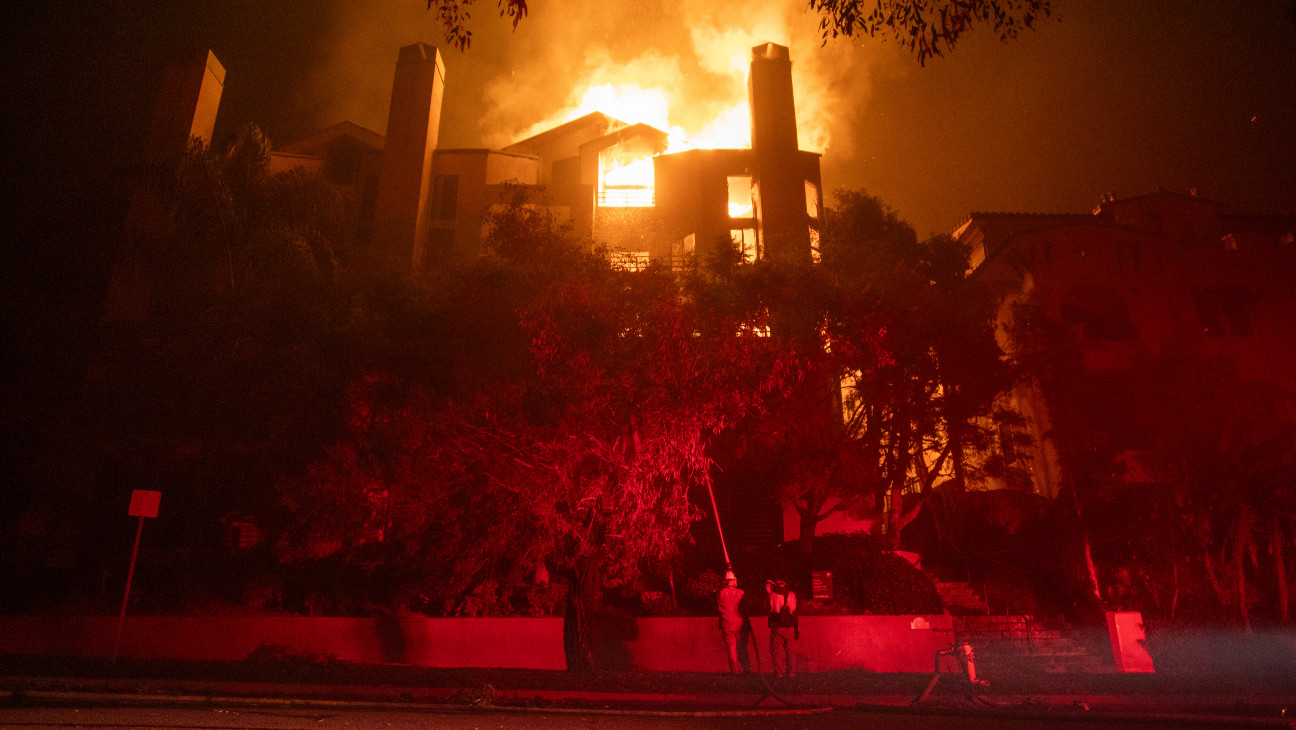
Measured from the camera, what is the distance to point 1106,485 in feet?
64.1

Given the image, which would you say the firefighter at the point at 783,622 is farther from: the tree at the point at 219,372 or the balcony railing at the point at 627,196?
the balcony railing at the point at 627,196

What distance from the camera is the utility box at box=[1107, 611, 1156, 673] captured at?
570 inches

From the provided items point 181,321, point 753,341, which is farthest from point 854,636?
point 181,321

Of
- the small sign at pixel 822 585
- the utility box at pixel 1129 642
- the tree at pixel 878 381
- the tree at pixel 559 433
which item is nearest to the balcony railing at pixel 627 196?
the tree at pixel 878 381

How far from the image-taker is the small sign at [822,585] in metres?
16.3

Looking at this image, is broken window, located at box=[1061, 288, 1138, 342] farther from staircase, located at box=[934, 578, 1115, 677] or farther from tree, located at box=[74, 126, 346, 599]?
tree, located at box=[74, 126, 346, 599]

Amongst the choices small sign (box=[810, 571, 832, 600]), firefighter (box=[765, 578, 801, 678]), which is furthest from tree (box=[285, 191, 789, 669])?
small sign (box=[810, 571, 832, 600])

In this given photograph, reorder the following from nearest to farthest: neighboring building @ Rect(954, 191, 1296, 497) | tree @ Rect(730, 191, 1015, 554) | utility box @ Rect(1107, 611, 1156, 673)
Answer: utility box @ Rect(1107, 611, 1156, 673), tree @ Rect(730, 191, 1015, 554), neighboring building @ Rect(954, 191, 1296, 497)

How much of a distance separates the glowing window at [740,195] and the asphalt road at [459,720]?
25.6m

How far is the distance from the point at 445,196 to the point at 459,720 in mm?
28163

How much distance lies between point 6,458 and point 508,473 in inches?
556

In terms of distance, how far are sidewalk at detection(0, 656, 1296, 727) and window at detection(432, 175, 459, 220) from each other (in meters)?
23.8

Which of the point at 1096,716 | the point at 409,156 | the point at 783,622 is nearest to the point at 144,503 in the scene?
the point at 783,622

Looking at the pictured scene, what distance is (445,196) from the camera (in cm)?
3309
